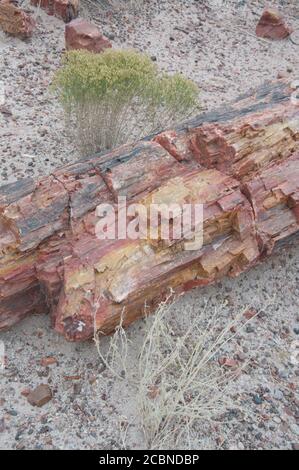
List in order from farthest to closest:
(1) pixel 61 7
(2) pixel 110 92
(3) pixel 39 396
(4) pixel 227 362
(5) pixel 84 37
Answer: (1) pixel 61 7 → (5) pixel 84 37 → (2) pixel 110 92 → (4) pixel 227 362 → (3) pixel 39 396

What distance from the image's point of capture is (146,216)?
131 inches

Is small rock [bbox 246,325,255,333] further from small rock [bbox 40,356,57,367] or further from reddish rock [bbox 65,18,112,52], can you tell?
reddish rock [bbox 65,18,112,52]

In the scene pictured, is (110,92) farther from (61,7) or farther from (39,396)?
(61,7)

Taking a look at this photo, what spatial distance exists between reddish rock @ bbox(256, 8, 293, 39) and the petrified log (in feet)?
13.1

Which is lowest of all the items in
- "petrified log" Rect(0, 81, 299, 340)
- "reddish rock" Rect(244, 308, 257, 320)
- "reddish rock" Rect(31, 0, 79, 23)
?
"reddish rock" Rect(244, 308, 257, 320)

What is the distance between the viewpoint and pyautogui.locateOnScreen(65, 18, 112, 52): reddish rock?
19.9 ft

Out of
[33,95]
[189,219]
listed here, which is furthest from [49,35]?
[189,219]

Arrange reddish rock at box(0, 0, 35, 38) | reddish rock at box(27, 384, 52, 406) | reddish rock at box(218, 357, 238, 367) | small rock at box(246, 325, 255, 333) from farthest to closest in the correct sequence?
reddish rock at box(0, 0, 35, 38)
small rock at box(246, 325, 255, 333)
reddish rock at box(218, 357, 238, 367)
reddish rock at box(27, 384, 52, 406)

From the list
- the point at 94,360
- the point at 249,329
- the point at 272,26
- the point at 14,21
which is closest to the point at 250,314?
the point at 249,329

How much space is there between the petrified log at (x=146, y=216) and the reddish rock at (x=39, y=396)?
37cm

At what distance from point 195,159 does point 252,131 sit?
447mm

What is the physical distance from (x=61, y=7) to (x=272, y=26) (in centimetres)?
293

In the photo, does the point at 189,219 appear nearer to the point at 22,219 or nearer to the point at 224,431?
the point at 22,219

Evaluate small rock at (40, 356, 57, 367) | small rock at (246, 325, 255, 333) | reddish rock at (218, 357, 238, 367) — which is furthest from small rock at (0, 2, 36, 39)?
reddish rock at (218, 357, 238, 367)
